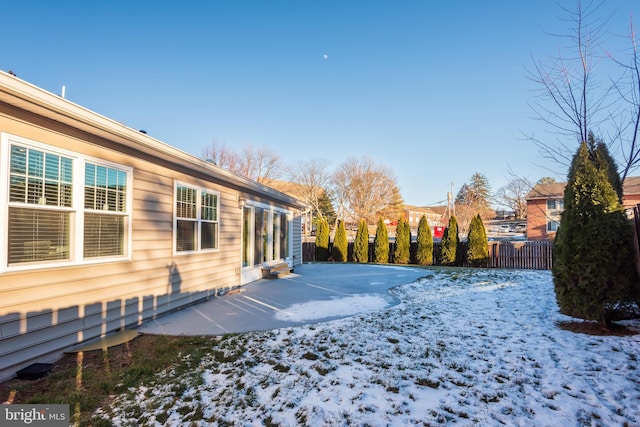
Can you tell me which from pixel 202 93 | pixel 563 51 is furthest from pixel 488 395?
pixel 202 93

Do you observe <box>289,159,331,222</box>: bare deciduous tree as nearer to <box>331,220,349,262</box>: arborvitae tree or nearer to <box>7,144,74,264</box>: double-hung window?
<box>331,220,349,262</box>: arborvitae tree

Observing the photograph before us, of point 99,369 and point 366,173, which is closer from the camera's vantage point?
point 99,369

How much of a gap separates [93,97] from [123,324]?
11272 mm

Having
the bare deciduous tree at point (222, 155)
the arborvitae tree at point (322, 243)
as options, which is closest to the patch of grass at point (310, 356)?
the arborvitae tree at point (322, 243)

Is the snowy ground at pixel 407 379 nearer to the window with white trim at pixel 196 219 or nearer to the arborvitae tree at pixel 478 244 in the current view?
the window with white trim at pixel 196 219

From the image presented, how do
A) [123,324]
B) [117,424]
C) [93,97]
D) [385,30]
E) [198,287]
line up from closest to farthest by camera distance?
[117,424], [123,324], [198,287], [385,30], [93,97]

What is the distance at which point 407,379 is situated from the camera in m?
2.66

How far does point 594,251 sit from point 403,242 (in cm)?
993

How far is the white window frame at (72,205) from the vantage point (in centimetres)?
277

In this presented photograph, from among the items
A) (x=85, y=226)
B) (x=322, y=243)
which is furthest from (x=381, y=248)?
(x=85, y=226)

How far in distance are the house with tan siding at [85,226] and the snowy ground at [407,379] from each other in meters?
1.49

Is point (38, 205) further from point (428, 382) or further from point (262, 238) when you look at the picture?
point (262, 238)

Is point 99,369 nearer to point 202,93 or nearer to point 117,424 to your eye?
point 117,424

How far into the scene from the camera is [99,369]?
295 cm
